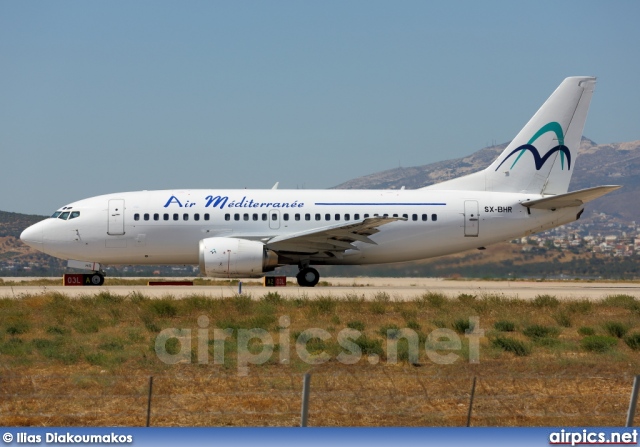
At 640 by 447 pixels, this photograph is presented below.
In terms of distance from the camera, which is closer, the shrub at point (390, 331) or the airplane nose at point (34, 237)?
the shrub at point (390, 331)

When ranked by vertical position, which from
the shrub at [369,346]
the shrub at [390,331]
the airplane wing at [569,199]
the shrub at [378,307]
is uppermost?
the airplane wing at [569,199]

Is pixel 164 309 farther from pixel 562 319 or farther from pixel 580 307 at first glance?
pixel 580 307

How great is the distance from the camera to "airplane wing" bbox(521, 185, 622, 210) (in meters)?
32.6

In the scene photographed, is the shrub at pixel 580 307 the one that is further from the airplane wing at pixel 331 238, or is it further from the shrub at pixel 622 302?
the airplane wing at pixel 331 238

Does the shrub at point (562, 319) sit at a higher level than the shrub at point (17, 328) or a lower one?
higher

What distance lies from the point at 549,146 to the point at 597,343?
55.5ft

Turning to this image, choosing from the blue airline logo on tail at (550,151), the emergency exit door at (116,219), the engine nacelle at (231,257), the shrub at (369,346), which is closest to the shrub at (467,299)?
the engine nacelle at (231,257)

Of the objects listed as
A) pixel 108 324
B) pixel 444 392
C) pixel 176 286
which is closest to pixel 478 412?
pixel 444 392

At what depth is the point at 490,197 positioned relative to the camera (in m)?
35.2

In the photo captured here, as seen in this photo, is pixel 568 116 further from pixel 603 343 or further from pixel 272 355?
pixel 272 355

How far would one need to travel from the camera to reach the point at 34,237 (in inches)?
1385

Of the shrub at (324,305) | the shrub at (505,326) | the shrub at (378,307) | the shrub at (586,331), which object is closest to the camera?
the shrub at (586,331)

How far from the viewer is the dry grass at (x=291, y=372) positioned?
13031 mm

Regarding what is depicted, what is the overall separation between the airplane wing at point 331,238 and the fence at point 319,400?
54.1 feet
